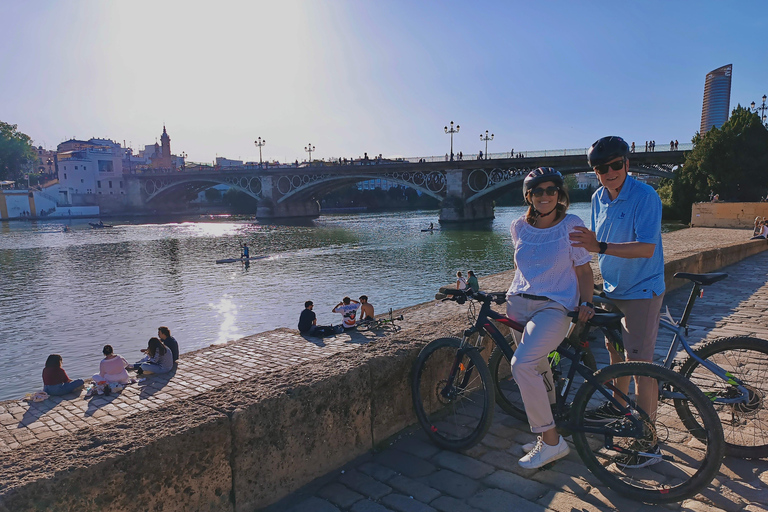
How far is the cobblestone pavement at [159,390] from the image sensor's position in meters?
5.80

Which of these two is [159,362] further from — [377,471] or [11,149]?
[11,149]

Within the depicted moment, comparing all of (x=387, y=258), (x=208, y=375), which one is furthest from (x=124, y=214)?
(x=208, y=375)

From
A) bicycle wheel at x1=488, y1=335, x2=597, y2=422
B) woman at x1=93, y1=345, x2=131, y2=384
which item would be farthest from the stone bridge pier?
bicycle wheel at x1=488, y1=335, x2=597, y2=422

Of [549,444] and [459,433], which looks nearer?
[549,444]

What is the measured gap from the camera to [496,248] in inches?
1372

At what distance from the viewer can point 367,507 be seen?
2.75m

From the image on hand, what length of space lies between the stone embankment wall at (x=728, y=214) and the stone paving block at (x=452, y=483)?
95.0ft

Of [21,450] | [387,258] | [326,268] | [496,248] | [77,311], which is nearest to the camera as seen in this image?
[21,450]

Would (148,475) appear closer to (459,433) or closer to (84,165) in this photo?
(459,433)

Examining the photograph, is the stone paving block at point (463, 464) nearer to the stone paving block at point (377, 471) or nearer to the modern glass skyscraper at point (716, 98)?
the stone paving block at point (377, 471)

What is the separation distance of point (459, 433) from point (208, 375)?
15.4 feet

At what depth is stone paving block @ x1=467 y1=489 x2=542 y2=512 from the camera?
8.71 feet

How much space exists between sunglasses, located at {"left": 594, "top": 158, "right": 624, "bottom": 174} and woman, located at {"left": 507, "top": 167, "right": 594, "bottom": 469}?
0.94ft

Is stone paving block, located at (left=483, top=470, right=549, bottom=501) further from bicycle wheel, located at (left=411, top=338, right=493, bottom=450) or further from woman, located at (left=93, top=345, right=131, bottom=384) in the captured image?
woman, located at (left=93, top=345, right=131, bottom=384)
